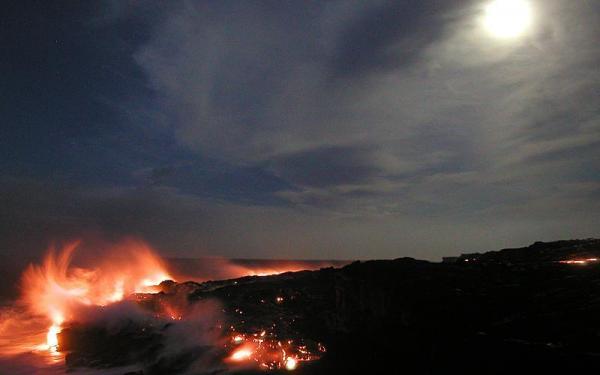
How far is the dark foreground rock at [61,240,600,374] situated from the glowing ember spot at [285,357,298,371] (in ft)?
2.41

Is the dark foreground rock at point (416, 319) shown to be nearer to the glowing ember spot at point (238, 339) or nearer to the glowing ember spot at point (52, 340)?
the glowing ember spot at point (238, 339)

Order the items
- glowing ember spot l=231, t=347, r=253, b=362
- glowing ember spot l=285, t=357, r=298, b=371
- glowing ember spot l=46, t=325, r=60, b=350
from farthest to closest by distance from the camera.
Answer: glowing ember spot l=46, t=325, r=60, b=350, glowing ember spot l=231, t=347, r=253, b=362, glowing ember spot l=285, t=357, r=298, b=371

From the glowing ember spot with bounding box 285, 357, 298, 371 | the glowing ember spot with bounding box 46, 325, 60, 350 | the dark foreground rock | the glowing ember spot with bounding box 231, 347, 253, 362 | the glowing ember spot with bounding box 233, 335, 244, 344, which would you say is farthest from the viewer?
the glowing ember spot with bounding box 46, 325, 60, 350

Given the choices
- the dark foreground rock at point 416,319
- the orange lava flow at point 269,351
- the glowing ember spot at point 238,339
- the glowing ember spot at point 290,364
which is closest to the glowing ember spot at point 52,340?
the dark foreground rock at point 416,319

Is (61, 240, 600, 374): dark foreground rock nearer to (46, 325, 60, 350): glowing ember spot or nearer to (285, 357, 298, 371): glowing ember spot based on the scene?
(285, 357, 298, 371): glowing ember spot

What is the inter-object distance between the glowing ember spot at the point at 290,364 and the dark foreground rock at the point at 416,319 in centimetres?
73

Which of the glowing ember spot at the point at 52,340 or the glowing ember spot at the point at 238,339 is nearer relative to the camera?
the glowing ember spot at the point at 238,339

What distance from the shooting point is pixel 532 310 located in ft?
55.5

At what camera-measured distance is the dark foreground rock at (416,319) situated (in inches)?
578

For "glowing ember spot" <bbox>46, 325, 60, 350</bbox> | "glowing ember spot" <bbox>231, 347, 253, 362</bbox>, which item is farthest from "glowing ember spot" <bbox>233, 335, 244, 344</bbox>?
"glowing ember spot" <bbox>46, 325, 60, 350</bbox>

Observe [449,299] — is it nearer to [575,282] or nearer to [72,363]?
[575,282]

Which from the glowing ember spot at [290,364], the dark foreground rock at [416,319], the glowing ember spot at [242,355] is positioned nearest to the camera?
the dark foreground rock at [416,319]

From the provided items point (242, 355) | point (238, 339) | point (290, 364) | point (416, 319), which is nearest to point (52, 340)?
point (238, 339)

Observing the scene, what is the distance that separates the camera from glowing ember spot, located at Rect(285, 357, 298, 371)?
1706cm
